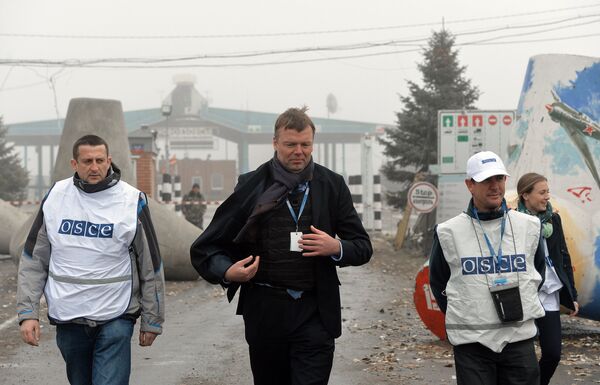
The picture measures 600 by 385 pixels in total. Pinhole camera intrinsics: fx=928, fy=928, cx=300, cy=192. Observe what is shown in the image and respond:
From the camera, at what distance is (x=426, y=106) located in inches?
1009

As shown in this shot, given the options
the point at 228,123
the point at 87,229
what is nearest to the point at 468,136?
the point at 87,229

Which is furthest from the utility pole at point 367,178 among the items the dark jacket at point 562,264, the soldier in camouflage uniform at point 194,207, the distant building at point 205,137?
the distant building at point 205,137

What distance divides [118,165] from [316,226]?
11.7 metres

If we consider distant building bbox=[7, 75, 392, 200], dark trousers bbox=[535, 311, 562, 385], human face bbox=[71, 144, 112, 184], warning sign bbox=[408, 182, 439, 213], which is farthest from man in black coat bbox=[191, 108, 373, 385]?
distant building bbox=[7, 75, 392, 200]

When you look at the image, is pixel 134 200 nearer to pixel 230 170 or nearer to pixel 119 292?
pixel 119 292

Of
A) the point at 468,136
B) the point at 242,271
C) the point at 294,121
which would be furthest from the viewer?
the point at 468,136

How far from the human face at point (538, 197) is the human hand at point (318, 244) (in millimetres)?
2402

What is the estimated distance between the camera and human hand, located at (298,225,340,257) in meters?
4.32

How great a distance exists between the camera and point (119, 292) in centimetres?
489

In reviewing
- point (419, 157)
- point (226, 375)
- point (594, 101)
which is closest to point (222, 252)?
point (226, 375)

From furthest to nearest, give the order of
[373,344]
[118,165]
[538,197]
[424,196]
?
[424,196]
[118,165]
[373,344]
[538,197]

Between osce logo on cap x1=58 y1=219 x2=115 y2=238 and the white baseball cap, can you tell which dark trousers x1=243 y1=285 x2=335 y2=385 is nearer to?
osce logo on cap x1=58 y1=219 x2=115 y2=238

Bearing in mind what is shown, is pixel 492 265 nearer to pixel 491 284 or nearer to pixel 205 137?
pixel 491 284

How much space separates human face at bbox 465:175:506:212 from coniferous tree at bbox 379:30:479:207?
20.5m
